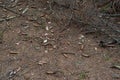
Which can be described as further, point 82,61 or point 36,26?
point 36,26

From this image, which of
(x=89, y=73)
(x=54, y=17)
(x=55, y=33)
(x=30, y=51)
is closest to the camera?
(x=89, y=73)

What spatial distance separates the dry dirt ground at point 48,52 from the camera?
231cm

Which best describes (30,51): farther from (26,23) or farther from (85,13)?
(85,13)

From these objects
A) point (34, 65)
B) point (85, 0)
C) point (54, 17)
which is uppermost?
point (85, 0)

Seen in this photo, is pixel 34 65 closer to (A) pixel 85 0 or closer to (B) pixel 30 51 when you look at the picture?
(B) pixel 30 51

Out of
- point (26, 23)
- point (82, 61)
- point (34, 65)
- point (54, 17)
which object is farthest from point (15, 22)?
point (82, 61)

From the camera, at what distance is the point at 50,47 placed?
261 cm

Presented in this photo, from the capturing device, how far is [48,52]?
255 centimetres

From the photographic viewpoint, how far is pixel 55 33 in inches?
109

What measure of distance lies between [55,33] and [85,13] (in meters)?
0.36

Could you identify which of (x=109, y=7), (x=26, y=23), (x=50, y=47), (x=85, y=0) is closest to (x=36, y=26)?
(x=26, y=23)

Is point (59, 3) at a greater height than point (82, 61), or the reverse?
point (59, 3)

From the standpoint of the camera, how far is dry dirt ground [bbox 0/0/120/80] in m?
2.31

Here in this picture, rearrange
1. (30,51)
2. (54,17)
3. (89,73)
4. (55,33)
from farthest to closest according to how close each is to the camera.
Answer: (54,17), (55,33), (30,51), (89,73)
